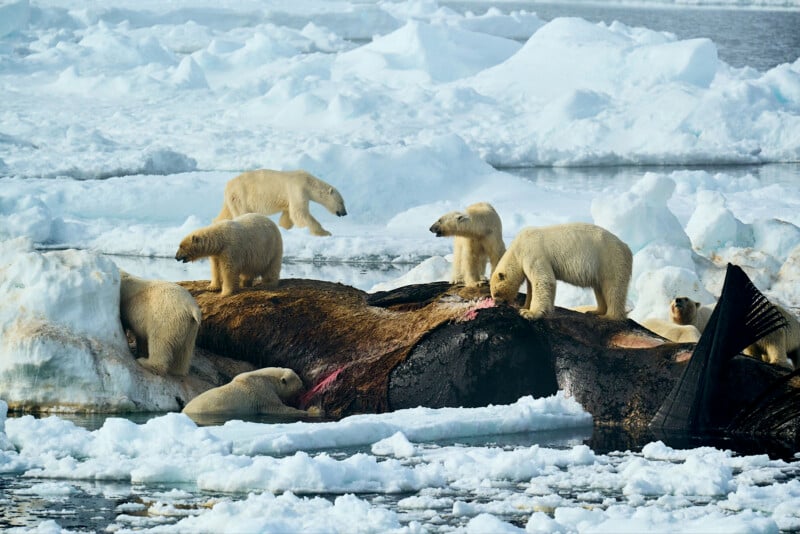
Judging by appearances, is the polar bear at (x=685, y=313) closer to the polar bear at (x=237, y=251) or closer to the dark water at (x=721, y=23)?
the polar bear at (x=237, y=251)

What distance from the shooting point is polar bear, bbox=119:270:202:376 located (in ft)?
25.4

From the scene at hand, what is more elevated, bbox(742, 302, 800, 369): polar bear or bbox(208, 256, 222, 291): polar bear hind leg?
bbox(208, 256, 222, 291): polar bear hind leg

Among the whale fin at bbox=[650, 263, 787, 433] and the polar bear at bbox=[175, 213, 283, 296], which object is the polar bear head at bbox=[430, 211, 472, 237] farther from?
the whale fin at bbox=[650, 263, 787, 433]

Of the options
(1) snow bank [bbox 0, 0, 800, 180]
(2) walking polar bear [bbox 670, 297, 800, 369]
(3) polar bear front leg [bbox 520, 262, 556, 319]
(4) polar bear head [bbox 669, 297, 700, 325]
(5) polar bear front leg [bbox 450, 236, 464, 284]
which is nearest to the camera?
(3) polar bear front leg [bbox 520, 262, 556, 319]

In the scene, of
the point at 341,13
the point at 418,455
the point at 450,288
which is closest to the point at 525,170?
the point at 450,288

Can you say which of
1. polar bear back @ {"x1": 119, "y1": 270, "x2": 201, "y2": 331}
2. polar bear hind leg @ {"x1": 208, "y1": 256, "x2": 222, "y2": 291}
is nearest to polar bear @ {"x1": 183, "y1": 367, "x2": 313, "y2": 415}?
polar bear back @ {"x1": 119, "y1": 270, "x2": 201, "y2": 331}

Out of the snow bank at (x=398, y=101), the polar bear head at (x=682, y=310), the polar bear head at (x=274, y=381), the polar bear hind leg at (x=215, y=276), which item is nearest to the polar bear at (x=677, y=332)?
the polar bear head at (x=682, y=310)

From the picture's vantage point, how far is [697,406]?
6973mm

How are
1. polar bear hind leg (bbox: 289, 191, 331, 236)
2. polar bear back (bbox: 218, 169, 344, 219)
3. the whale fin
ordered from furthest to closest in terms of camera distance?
polar bear hind leg (bbox: 289, 191, 331, 236), polar bear back (bbox: 218, 169, 344, 219), the whale fin

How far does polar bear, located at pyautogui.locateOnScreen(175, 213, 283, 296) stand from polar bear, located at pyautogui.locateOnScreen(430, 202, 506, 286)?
109cm

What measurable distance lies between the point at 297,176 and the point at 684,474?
9.28 m

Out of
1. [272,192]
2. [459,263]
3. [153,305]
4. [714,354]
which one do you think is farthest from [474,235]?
[272,192]

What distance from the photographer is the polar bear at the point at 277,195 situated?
14.1 metres

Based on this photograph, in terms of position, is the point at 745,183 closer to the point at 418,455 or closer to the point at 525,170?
the point at 525,170
